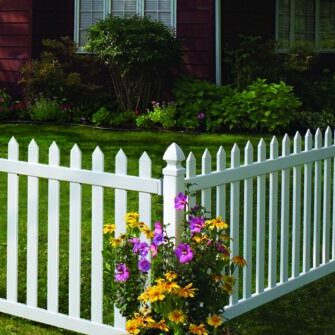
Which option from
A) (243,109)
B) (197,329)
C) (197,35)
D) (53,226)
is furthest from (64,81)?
(197,329)

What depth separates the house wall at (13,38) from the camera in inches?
687

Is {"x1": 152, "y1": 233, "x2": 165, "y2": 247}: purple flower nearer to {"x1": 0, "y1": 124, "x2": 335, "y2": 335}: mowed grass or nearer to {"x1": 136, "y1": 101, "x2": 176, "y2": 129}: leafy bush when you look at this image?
{"x1": 0, "y1": 124, "x2": 335, "y2": 335}: mowed grass

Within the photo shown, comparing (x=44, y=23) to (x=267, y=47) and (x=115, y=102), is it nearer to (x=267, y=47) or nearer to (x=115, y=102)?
(x=115, y=102)

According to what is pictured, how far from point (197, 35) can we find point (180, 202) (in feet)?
37.6

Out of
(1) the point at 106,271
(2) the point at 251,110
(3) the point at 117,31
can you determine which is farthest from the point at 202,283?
(3) the point at 117,31

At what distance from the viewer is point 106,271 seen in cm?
541

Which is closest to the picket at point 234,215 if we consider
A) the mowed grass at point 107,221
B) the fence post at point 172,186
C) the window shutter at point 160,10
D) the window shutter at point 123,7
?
the mowed grass at point 107,221

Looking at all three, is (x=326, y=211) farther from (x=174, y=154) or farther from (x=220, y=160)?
(x=174, y=154)

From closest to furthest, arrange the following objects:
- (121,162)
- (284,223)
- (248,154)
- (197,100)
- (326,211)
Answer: (121,162) → (248,154) → (284,223) → (326,211) → (197,100)

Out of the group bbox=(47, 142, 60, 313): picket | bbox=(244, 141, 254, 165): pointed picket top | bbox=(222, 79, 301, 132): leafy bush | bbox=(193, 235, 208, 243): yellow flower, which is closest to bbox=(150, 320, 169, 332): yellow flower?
bbox=(193, 235, 208, 243): yellow flower

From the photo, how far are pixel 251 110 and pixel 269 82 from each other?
1.55 metres

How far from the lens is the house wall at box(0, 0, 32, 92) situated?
57.3ft

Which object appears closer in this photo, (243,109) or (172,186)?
(172,186)

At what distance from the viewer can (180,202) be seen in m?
5.34
